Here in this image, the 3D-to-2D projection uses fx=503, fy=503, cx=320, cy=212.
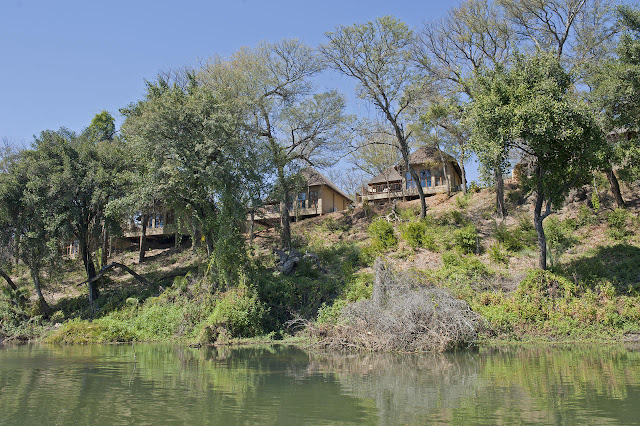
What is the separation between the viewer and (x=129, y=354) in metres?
20.6

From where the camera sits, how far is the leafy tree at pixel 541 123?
2156 cm

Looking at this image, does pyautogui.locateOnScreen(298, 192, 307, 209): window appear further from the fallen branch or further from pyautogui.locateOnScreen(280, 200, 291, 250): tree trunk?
the fallen branch

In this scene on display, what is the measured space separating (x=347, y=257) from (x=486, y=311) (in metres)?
11.0

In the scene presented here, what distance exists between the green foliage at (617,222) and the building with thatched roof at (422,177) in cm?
1664

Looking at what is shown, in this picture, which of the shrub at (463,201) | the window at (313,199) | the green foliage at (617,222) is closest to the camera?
the green foliage at (617,222)

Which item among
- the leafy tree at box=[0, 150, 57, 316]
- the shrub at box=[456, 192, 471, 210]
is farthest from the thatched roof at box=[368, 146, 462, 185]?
the leafy tree at box=[0, 150, 57, 316]

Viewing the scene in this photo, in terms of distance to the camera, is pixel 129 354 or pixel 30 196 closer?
pixel 129 354

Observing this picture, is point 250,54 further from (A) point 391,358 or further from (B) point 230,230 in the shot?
(A) point 391,358

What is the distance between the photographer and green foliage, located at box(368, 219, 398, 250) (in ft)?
103

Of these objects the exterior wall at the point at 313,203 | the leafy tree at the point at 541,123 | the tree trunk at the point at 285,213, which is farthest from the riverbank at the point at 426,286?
the exterior wall at the point at 313,203

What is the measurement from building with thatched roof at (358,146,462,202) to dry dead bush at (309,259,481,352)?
82.4 ft

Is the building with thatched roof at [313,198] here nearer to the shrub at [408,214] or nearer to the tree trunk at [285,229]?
the tree trunk at [285,229]

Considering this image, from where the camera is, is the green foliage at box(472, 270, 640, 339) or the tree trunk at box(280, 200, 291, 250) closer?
the green foliage at box(472, 270, 640, 339)

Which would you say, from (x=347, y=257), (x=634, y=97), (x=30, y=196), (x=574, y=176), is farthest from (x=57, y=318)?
(x=634, y=97)
